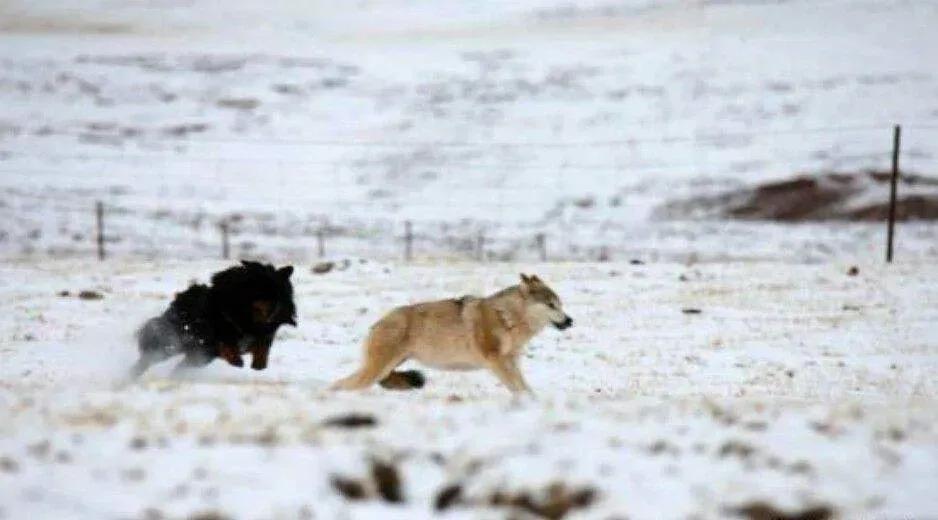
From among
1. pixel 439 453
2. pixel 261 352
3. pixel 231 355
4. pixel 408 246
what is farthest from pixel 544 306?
pixel 408 246

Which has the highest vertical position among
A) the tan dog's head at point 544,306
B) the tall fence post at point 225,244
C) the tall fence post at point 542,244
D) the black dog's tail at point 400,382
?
the tan dog's head at point 544,306

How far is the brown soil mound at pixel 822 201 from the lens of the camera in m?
54.4

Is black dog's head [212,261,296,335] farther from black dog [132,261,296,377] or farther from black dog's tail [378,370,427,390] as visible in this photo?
black dog's tail [378,370,427,390]

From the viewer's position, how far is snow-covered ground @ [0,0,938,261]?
171 feet

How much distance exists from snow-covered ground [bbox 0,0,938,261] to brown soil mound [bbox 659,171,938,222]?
163 centimetres

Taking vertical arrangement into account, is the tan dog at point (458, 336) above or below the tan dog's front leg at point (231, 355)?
above

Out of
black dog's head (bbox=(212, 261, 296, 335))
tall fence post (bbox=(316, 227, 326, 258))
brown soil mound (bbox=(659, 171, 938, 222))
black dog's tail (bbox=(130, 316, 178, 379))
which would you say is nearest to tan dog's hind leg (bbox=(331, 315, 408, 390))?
black dog's head (bbox=(212, 261, 296, 335))

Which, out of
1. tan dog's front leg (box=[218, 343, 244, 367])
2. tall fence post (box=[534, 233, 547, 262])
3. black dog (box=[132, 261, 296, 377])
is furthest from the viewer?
tall fence post (box=[534, 233, 547, 262])

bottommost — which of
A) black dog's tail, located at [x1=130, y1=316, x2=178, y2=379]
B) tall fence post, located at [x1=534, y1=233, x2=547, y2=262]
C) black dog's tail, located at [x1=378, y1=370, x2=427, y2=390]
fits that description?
tall fence post, located at [x1=534, y1=233, x2=547, y2=262]

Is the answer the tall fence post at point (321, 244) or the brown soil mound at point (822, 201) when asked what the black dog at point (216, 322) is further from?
the brown soil mound at point (822, 201)

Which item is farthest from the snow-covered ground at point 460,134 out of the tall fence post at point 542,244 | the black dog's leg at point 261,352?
the black dog's leg at point 261,352

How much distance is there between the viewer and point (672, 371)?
1630 centimetres

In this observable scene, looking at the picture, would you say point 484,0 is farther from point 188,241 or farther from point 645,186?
point 188,241

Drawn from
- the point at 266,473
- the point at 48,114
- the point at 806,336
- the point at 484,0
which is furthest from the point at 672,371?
the point at 484,0
